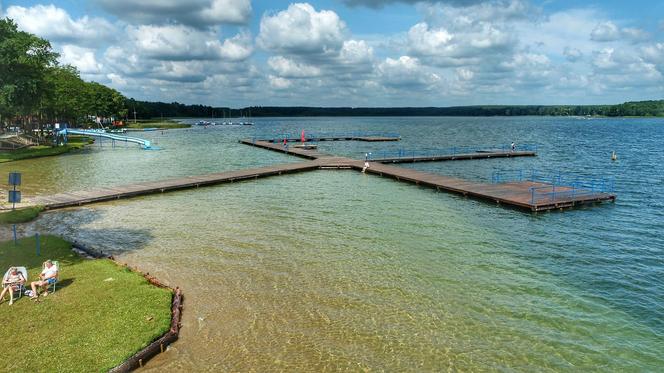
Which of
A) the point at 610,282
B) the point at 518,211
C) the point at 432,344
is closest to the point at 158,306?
the point at 432,344

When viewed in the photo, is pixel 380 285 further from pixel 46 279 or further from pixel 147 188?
pixel 147 188

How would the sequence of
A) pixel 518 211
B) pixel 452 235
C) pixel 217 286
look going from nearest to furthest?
pixel 217 286 < pixel 452 235 < pixel 518 211

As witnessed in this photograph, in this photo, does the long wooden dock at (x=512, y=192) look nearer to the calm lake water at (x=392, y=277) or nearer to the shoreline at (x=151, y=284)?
the calm lake water at (x=392, y=277)

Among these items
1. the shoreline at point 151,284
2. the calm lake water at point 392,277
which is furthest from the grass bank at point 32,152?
the shoreline at point 151,284

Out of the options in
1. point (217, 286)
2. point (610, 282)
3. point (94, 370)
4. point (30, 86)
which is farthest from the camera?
point (30, 86)

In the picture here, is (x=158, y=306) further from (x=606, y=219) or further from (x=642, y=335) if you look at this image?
(x=606, y=219)

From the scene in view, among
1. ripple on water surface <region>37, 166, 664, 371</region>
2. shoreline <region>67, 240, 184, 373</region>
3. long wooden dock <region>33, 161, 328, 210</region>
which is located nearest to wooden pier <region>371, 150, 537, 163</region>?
long wooden dock <region>33, 161, 328, 210</region>

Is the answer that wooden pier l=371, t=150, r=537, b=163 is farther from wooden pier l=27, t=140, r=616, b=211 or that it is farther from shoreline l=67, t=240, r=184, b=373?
shoreline l=67, t=240, r=184, b=373

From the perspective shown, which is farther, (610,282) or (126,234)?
(126,234)

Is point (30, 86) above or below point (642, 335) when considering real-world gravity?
above
